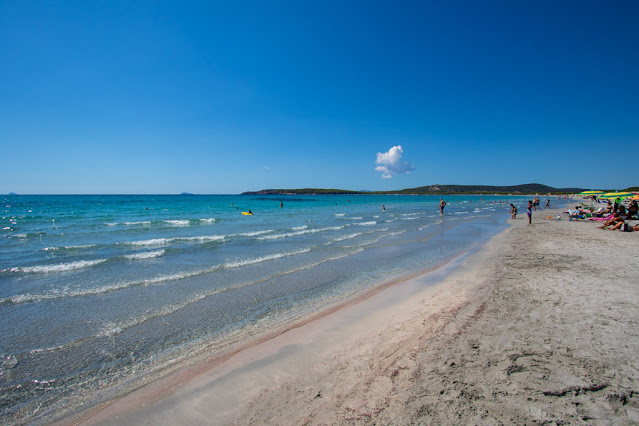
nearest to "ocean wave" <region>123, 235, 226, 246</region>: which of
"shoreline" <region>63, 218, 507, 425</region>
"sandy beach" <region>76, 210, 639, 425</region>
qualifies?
"shoreline" <region>63, 218, 507, 425</region>

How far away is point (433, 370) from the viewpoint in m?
4.16

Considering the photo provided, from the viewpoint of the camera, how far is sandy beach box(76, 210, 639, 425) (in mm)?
3408

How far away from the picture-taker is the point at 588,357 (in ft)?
14.3

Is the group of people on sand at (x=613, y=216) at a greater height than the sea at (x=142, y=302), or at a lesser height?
greater

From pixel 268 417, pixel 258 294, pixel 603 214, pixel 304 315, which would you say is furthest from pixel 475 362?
pixel 603 214

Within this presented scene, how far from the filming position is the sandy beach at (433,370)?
3.41 m

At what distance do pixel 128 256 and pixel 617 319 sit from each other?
1660 cm

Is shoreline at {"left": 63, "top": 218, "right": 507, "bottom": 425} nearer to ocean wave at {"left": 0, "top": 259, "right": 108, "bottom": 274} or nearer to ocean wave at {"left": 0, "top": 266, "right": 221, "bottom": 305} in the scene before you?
ocean wave at {"left": 0, "top": 266, "right": 221, "bottom": 305}

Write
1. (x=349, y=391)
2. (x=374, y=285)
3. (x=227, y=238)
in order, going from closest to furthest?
(x=349, y=391)
(x=374, y=285)
(x=227, y=238)

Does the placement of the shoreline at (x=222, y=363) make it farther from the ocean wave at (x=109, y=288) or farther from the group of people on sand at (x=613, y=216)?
the group of people on sand at (x=613, y=216)

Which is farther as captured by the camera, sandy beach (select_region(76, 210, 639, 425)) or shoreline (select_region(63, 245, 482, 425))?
shoreline (select_region(63, 245, 482, 425))

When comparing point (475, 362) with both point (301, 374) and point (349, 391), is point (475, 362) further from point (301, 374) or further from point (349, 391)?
point (301, 374)

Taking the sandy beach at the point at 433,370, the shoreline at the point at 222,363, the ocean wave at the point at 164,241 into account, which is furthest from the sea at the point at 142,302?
the sandy beach at the point at 433,370

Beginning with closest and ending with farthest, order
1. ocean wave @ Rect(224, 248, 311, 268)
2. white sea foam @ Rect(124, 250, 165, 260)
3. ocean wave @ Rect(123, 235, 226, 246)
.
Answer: ocean wave @ Rect(224, 248, 311, 268), white sea foam @ Rect(124, 250, 165, 260), ocean wave @ Rect(123, 235, 226, 246)
